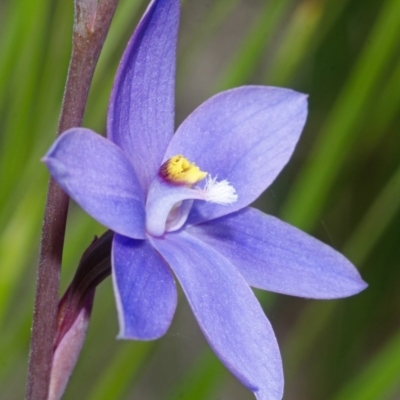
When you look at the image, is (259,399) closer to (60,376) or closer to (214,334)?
(214,334)

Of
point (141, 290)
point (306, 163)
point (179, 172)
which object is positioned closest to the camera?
point (141, 290)

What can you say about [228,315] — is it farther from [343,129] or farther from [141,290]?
[343,129]

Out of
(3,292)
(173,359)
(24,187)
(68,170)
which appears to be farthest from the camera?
(173,359)

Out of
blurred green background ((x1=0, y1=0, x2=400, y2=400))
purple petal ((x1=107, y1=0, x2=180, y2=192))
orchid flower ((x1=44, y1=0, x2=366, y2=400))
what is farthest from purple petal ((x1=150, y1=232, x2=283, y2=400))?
blurred green background ((x1=0, y1=0, x2=400, y2=400))

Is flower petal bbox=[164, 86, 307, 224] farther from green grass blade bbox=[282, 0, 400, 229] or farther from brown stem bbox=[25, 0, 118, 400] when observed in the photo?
green grass blade bbox=[282, 0, 400, 229]

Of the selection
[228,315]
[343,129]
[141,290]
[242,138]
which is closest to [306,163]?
[343,129]

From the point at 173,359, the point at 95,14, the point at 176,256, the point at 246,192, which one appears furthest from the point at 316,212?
the point at 173,359

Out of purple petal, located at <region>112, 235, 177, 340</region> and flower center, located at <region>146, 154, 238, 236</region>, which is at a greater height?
flower center, located at <region>146, 154, 238, 236</region>
